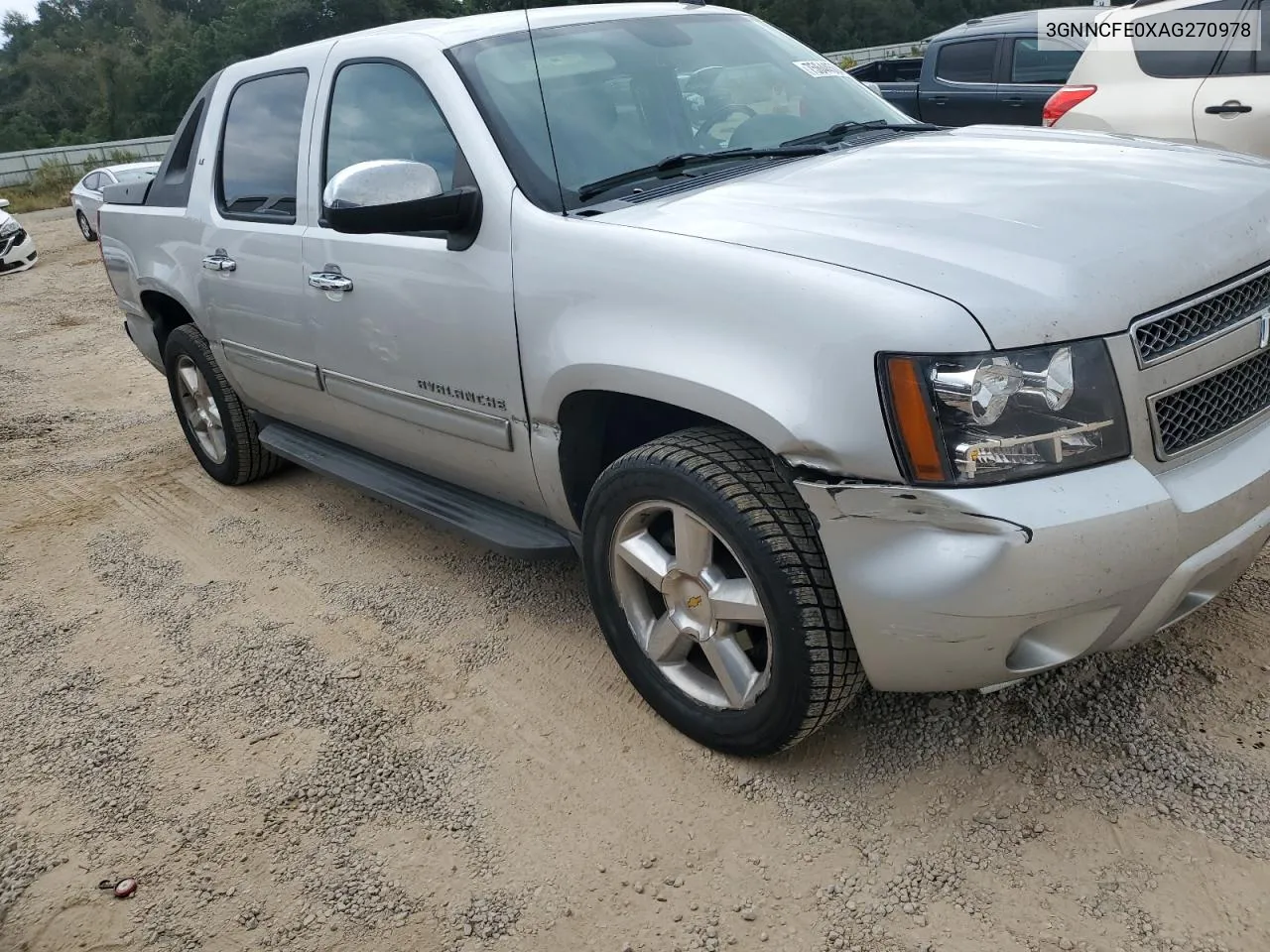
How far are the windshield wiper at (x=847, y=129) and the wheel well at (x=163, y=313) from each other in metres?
3.13

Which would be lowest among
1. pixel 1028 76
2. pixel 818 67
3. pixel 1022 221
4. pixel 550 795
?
pixel 550 795

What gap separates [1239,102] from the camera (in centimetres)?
577

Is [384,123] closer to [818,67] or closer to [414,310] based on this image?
[414,310]

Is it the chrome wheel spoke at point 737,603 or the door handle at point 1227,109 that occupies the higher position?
the door handle at point 1227,109

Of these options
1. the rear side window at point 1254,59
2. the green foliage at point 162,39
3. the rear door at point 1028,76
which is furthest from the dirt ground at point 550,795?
the green foliage at point 162,39

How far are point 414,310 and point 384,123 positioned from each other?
66cm

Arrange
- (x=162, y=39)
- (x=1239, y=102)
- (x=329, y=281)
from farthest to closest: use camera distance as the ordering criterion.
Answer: (x=162, y=39)
(x=1239, y=102)
(x=329, y=281)

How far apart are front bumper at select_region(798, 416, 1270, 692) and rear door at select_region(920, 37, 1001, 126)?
6572 mm

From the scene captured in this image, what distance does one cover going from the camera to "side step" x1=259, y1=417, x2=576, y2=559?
3.08 meters

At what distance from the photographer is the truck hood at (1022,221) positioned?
2.04 metres

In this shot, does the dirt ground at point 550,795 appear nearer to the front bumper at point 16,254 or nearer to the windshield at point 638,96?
the windshield at point 638,96

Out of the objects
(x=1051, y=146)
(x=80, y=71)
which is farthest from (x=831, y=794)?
(x=80, y=71)

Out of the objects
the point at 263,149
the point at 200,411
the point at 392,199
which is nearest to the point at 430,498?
the point at 392,199

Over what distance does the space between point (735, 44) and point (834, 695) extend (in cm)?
223
